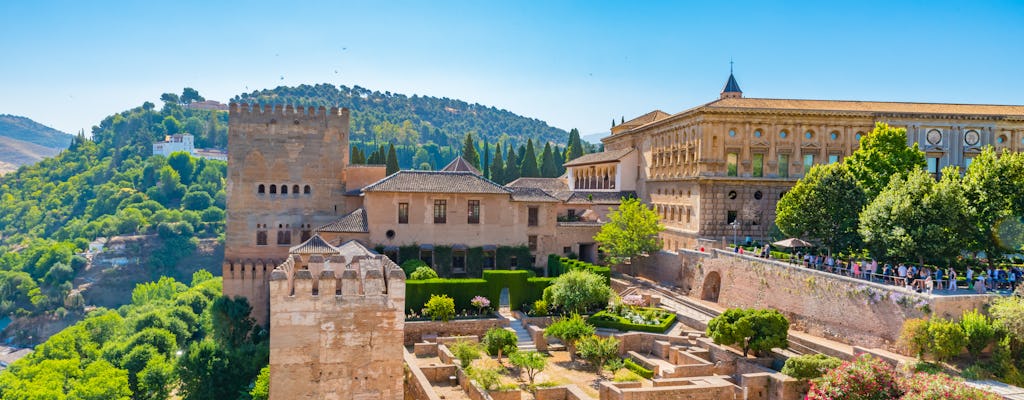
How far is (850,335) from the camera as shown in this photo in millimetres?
24062

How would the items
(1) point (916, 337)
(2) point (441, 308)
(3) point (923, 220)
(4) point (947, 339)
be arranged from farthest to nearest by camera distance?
(2) point (441, 308)
(3) point (923, 220)
(1) point (916, 337)
(4) point (947, 339)

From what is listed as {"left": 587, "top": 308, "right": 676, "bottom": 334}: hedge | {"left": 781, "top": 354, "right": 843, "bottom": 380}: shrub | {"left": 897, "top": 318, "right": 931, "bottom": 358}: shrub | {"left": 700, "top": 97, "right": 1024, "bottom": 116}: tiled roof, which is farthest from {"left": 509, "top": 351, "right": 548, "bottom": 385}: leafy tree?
{"left": 700, "top": 97, "right": 1024, "bottom": 116}: tiled roof

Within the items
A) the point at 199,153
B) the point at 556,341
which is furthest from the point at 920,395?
the point at 199,153

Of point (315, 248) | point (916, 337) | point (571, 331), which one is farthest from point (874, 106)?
point (315, 248)

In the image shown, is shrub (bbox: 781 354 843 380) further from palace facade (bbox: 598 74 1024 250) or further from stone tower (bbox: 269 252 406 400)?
palace facade (bbox: 598 74 1024 250)

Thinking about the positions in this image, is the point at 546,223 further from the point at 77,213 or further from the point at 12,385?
the point at 77,213

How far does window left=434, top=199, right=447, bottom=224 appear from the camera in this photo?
36906 mm

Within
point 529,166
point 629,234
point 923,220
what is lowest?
point 629,234

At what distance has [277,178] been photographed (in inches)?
1547

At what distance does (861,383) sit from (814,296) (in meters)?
9.35

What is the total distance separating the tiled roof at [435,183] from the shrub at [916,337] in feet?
69.7

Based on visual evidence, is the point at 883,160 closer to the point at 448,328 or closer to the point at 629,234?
the point at 629,234

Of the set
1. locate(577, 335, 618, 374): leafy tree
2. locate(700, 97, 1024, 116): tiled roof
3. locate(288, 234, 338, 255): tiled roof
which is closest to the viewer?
locate(577, 335, 618, 374): leafy tree

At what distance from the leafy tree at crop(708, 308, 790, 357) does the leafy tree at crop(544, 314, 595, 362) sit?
16.0 ft
